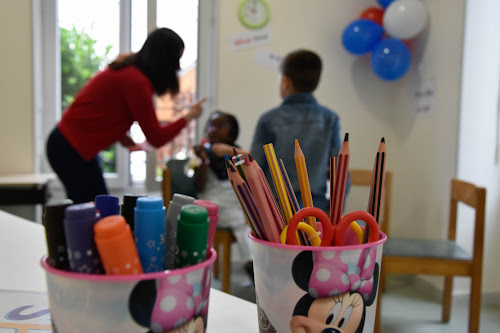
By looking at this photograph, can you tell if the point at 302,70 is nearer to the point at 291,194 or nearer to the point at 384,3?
the point at 291,194

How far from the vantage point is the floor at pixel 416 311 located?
1971 mm

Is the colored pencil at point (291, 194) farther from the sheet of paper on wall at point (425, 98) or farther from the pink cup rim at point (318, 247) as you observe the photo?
the sheet of paper on wall at point (425, 98)

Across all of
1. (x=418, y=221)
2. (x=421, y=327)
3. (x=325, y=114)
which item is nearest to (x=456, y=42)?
(x=418, y=221)

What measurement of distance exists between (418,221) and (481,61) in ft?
3.17

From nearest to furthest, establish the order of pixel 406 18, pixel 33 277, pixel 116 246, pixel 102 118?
1. pixel 116 246
2. pixel 33 277
3. pixel 102 118
4. pixel 406 18

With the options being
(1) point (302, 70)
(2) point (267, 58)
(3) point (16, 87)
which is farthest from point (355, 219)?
(3) point (16, 87)

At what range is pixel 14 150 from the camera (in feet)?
8.52

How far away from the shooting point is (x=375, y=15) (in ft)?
8.64

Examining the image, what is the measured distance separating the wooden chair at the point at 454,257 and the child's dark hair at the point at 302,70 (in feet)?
2.49

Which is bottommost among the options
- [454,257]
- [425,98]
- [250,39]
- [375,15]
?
[454,257]

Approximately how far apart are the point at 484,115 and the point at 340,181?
2022 mm

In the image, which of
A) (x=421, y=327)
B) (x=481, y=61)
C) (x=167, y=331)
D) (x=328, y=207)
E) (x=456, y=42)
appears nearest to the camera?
(x=167, y=331)

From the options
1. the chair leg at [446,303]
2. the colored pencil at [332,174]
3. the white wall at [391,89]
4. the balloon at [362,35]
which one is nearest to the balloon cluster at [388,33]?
the balloon at [362,35]

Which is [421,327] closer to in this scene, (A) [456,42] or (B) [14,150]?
(A) [456,42]
